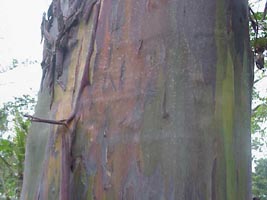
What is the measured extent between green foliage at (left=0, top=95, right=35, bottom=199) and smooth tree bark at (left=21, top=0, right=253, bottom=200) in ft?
3.51

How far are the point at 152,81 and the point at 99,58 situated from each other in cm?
10

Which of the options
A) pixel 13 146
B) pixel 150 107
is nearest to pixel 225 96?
pixel 150 107

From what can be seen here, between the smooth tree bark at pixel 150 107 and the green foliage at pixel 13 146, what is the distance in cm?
107

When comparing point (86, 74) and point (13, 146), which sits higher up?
point (13, 146)

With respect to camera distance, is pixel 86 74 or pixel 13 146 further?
pixel 13 146

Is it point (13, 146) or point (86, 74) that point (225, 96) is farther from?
point (13, 146)

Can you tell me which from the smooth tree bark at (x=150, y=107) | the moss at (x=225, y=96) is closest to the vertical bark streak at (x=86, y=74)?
the smooth tree bark at (x=150, y=107)

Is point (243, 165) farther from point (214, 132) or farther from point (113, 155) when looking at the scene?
point (113, 155)

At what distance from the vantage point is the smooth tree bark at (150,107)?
56 cm

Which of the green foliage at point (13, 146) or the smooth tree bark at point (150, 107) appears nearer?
the smooth tree bark at point (150, 107)

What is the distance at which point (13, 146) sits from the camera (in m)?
2.71

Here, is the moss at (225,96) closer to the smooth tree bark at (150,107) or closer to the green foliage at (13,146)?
the smooth tree bark at (150,107)

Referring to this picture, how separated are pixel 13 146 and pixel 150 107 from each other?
90.3 inches

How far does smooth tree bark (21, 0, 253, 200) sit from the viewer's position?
1.83 ft
